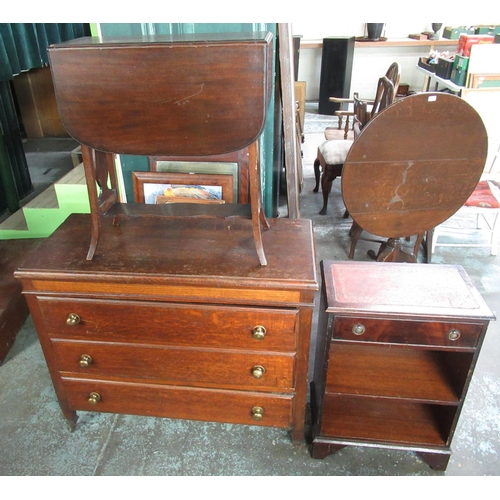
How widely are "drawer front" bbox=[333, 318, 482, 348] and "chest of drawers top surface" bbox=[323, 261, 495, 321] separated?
0.13 ft

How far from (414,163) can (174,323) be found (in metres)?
1.66

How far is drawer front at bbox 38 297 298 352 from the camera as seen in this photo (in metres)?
1.51

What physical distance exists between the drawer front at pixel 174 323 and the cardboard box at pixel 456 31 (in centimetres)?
669

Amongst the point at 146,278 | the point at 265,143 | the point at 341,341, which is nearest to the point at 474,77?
the point at 265,143

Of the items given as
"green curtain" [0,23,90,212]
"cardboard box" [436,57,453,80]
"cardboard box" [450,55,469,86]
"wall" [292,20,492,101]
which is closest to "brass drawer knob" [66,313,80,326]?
"green curtain" [0,23,90,212]

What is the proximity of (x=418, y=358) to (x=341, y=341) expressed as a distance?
47 cm

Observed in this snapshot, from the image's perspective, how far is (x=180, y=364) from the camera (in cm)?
166

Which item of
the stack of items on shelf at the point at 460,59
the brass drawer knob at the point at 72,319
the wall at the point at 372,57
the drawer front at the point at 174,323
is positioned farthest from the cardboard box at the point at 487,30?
the brass drawer knob at the point at 72,319

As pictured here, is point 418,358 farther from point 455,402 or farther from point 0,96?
point 0,96

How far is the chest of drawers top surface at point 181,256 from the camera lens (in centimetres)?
146

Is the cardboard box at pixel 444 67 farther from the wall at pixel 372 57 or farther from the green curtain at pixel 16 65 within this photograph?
the green curtain at pixel 16 65

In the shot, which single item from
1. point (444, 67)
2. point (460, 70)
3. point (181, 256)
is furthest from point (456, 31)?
point (181, 256)

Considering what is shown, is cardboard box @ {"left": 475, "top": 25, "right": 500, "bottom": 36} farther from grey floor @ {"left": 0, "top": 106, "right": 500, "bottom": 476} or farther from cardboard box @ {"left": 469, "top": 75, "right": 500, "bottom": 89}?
grey floor @ {"left": 0, "top": 106, "right": 500, "bottom": 476}

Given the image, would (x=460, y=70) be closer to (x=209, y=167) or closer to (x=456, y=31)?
(x=456, y=31)
